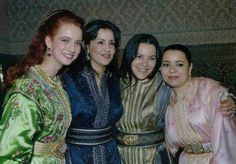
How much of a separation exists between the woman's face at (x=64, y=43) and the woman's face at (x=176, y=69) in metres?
0.86

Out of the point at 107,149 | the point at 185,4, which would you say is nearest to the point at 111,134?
the point at 107,149

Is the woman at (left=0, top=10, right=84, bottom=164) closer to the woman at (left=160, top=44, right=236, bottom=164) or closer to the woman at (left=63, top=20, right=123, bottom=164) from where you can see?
the woman at (left=63, top=20, right=123, bottom=164)

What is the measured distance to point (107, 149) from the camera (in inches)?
107

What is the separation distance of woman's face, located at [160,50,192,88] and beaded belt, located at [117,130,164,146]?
407 mm

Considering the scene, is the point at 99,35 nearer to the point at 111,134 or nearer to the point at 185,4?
the point at 111,134

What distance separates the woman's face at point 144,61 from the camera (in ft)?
9.50

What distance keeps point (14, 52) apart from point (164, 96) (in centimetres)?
257

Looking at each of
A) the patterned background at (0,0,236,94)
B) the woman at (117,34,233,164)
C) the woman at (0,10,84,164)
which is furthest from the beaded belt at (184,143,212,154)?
the patterned background at (0,0,236,94)

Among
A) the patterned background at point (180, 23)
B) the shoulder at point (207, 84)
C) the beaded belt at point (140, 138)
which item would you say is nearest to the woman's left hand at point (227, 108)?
the shoulder at point (207, 84)

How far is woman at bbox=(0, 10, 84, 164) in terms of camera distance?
1955mm

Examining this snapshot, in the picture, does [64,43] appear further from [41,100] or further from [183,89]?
[183,89]

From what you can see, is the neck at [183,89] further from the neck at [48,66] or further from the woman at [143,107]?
the neck at [48,66]

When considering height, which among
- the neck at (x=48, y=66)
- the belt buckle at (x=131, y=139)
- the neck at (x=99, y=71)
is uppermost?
the neck at (x=48, y=66)

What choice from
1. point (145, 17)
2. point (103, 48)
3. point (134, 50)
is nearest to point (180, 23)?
point (145, 17)
